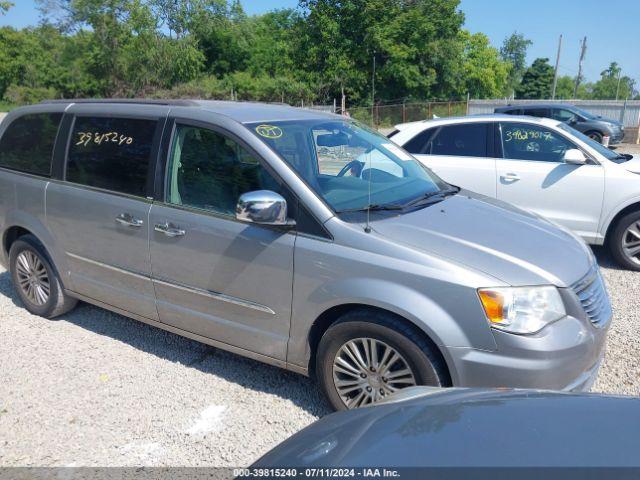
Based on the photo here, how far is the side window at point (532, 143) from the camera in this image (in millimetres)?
6465

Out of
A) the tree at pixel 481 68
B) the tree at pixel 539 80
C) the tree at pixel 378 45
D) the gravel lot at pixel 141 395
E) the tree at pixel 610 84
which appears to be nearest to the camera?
the gravel lot at pixel 141 395

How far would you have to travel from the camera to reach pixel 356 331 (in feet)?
9.78

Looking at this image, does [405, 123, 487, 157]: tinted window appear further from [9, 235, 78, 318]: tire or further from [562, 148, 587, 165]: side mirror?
[9, 235, 78, 318]: tire

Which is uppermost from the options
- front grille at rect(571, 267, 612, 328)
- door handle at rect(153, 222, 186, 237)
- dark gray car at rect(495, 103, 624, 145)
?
dark gray car at rect(495, 103, 624, 145)

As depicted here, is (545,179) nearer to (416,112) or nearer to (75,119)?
(75,119)

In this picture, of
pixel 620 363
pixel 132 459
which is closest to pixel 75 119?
pixel 132 459

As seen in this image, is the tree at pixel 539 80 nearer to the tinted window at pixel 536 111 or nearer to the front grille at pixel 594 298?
the tinted window at pixel 536 111

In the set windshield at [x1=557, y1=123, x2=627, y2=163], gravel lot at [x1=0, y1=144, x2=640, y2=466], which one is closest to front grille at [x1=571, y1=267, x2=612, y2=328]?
gravel lot at [x1=0, y1=144, x2=640, y2=466]

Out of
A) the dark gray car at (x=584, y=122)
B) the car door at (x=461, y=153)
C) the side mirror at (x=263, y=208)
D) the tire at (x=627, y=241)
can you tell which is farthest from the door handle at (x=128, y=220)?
the dark gray car at (x=584, y=122)

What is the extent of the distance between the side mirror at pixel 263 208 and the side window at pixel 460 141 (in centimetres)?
435

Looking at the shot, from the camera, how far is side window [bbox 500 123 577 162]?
21.2 feet

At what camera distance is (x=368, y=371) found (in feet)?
9.92

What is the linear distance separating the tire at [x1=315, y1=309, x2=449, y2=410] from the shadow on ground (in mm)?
341

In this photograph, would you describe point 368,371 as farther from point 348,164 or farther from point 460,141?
point 460,141
